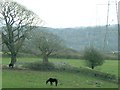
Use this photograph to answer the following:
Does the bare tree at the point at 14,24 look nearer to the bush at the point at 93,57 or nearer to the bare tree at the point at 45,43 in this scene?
the bare tree at the point at 45,43

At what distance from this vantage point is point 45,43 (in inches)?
2250

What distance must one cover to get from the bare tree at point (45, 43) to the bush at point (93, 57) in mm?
5814

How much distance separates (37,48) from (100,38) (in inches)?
831

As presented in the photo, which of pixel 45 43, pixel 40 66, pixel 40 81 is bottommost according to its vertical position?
pixel 40 81

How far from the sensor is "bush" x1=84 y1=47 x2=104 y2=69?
56.7m

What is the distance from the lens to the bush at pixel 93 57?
56.7 m

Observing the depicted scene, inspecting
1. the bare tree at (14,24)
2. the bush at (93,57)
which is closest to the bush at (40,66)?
the bare tree at (14,24)

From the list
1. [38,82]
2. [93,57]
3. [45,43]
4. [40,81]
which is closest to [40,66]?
[45,43]

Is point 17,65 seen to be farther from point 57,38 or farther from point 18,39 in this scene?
point 57,38

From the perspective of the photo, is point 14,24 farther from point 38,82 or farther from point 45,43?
point 38,82

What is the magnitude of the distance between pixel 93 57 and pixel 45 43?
9.07 metres

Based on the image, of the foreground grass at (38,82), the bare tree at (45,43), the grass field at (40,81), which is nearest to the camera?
the foreground grass at (38,82)

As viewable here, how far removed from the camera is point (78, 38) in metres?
92.1

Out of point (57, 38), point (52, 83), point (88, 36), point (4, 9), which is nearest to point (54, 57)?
point (57, 38)
